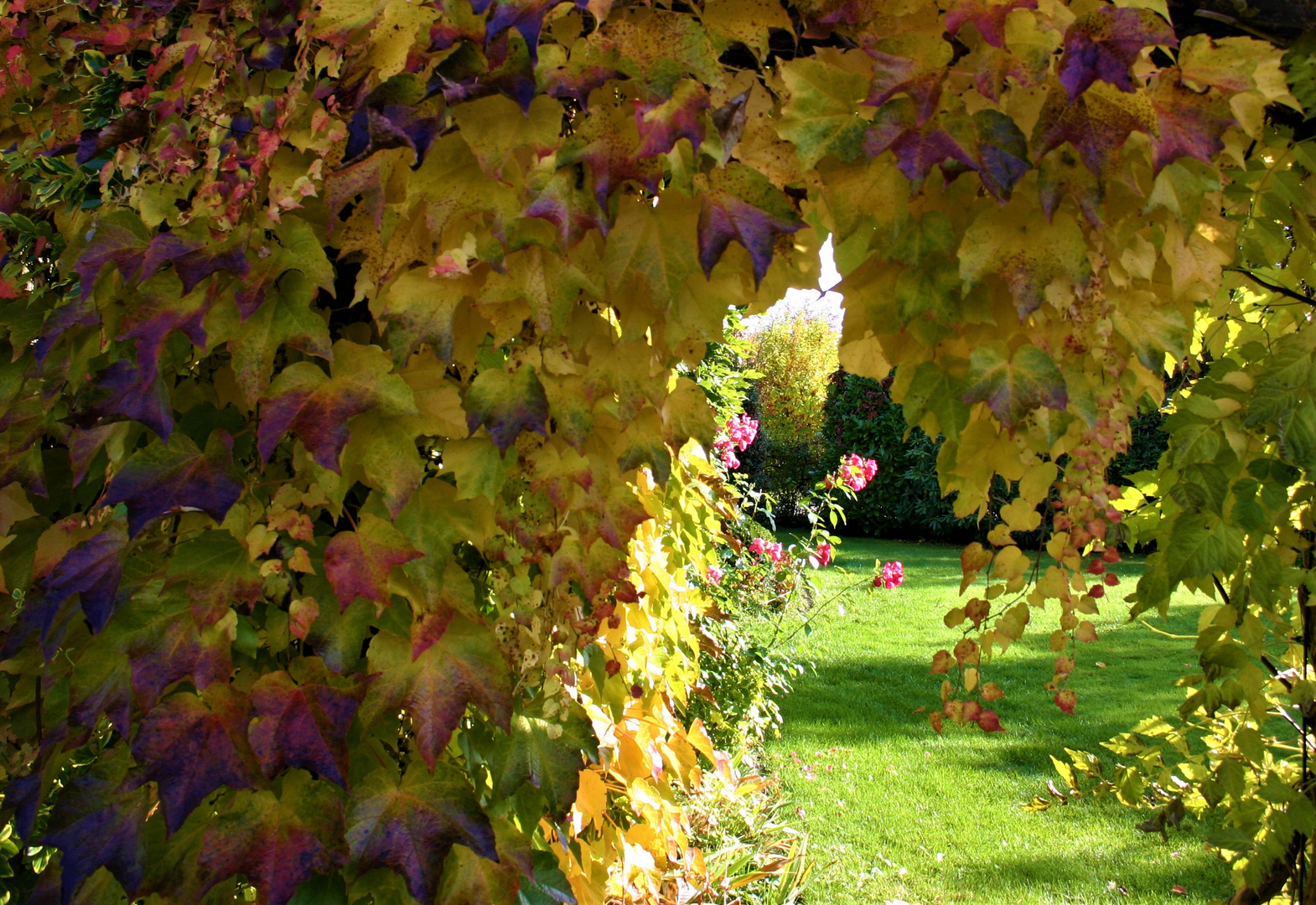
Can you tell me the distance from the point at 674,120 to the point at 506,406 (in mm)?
327

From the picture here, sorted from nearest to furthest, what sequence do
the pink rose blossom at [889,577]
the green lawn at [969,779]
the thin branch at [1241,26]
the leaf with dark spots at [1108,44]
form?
the leaf with dark spots at [1108,44] → the thin branch at [1241,26] → the green lawn at [969,779] → the pink rose blossom at [889,577]

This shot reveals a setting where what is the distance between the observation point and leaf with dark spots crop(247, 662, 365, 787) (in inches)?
36.1

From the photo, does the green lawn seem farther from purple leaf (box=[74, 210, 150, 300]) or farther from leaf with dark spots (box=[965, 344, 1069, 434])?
purple leaf (box=[74, 210, 150, 300])

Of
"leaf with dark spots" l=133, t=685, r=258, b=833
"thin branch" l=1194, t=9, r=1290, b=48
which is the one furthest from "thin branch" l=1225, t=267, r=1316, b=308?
"leaf with dark spots" l=133, t=685, r=258, b=833

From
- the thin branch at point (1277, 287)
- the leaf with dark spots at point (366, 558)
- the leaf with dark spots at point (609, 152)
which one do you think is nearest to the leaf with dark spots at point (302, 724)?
the leaf with dark spots at point (366, 558)

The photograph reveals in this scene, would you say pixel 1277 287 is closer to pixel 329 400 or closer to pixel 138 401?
pixel 329 400

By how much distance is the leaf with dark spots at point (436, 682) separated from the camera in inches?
37.2

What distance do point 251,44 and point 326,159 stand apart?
260mm

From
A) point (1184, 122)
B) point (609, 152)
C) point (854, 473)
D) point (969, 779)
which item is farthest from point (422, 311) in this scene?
point (969, 779)

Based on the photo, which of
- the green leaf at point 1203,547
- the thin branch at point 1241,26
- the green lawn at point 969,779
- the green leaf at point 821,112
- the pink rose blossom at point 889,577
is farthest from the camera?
the pink rose blossom at point 889,577

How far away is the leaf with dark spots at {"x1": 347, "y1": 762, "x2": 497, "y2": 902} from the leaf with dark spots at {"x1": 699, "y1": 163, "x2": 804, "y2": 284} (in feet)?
2.06

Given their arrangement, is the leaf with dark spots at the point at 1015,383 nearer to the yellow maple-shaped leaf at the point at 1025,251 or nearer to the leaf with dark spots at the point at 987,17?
the yellow maple-shaped leaf at the point at 1025,251

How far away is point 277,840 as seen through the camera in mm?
931

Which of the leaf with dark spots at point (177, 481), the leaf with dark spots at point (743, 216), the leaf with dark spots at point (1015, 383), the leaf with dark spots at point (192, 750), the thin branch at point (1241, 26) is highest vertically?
the thin branch at point (1241, 26)
